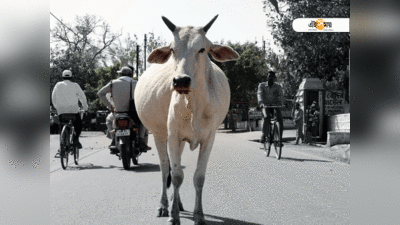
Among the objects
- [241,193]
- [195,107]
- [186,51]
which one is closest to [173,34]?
[186,51]

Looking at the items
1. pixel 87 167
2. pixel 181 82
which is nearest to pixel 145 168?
pixel 87 167

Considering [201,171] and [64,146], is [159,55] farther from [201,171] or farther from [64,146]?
[64,146]

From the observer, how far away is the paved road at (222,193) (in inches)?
156

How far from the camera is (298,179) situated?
20.5 feet

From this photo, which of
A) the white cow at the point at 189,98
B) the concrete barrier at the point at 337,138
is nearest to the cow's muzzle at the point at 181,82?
the white cow at the point at 189,98

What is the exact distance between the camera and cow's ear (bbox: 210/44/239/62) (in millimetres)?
3661

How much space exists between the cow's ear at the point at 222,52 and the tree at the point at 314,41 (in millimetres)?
4611


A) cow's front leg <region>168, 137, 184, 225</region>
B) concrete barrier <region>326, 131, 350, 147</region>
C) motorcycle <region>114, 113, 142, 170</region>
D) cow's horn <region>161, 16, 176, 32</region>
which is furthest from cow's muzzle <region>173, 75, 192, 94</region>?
concrete barrier <region>326, 131, 350, 147</region>

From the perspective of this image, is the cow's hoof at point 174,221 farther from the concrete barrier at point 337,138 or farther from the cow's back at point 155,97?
the concrete barrier at point 337,138

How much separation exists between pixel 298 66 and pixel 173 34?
30.2 feet

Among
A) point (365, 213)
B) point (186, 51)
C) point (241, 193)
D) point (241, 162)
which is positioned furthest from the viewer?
point (241, 162)

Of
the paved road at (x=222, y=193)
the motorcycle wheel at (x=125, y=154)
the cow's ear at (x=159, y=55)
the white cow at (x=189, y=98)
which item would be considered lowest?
the paved road at (x=222, y=193)

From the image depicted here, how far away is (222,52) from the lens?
3730mm

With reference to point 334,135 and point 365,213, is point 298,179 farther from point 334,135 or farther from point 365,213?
point 334,135
